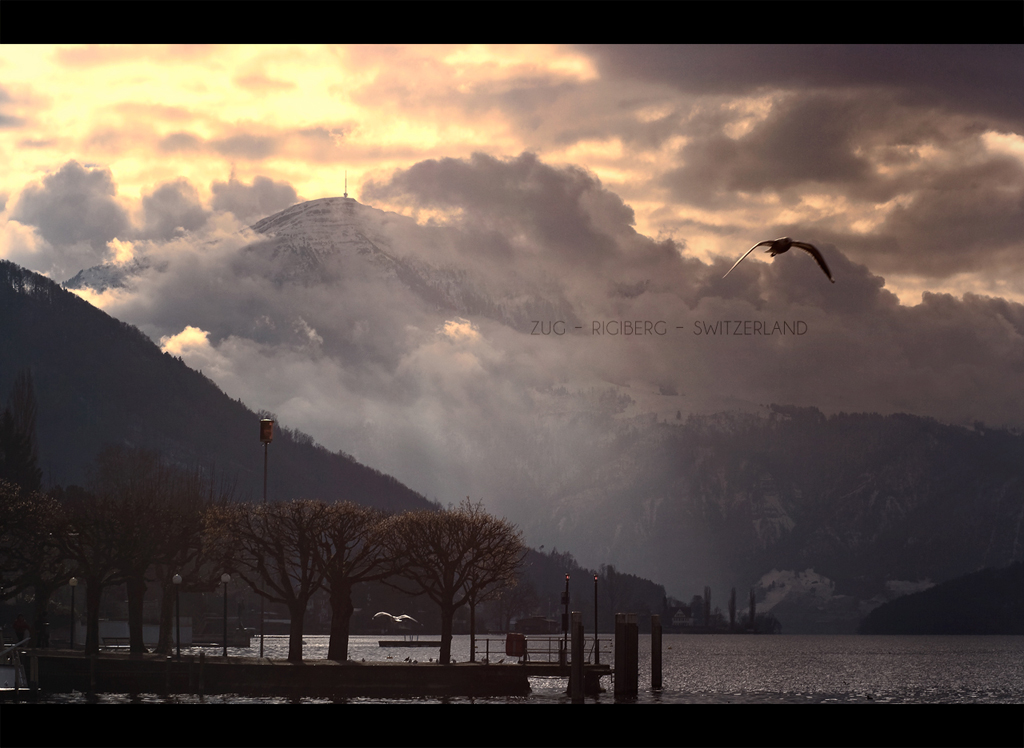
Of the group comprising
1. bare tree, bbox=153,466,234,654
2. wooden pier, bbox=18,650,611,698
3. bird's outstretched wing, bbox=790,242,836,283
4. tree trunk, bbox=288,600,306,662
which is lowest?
wooden pier, bbox=18,650,611,698

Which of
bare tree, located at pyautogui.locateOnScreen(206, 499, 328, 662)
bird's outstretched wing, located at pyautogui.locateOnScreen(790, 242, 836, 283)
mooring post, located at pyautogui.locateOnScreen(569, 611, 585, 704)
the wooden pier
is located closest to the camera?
bird's outstretched wing, located at pyautogui.locateOnScreen(790, 242, 836, 283)

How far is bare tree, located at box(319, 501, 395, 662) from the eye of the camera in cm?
8156

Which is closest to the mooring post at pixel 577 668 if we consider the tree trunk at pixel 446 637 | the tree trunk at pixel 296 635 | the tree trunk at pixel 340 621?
the tree trunk at pixel 446 637

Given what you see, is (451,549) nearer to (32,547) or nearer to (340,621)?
(340,621)

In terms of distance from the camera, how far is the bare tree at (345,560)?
268ft

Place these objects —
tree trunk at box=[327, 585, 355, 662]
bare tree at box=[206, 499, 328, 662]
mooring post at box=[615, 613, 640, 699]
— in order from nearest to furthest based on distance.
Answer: mooring post at box=[615, 613, 640, 699]
tree trunk at box=[327, 585, 355, 662]
bare tree at box=[206, 499, 328, 662]

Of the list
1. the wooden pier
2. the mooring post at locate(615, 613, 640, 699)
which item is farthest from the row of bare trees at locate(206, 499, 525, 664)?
the mooring post at locate(615, 613, 640, 699)

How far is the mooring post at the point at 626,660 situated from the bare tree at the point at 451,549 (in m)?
10.4

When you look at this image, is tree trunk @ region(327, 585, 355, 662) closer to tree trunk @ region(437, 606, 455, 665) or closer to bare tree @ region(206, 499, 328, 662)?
bare tree @ region(206, 499, 328, 662)

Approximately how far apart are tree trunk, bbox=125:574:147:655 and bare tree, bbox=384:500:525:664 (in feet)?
58.8
